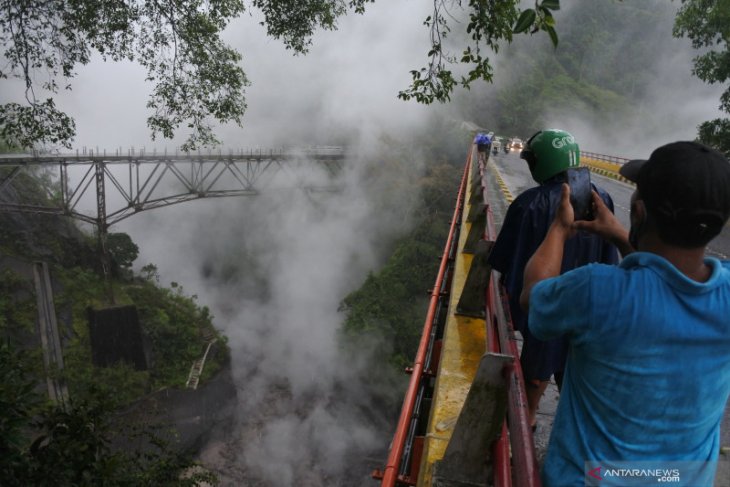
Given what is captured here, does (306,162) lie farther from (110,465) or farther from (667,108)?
(667,108)

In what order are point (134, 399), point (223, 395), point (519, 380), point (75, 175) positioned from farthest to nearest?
1. point (75, 175)
2. point (223, 395)
3. point (134, 399)
4. point (519, 380)

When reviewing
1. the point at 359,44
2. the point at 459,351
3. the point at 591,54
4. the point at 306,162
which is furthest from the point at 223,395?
the point at 591,54

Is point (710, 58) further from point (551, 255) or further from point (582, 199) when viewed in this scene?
point (551, 255)

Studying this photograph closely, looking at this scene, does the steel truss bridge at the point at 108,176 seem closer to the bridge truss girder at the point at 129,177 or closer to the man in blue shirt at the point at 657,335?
the bridge truss girder at the point at 129,177

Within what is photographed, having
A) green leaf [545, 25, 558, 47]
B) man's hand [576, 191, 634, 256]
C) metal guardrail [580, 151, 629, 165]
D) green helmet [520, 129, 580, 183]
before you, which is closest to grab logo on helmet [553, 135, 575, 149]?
green helmet [520, 129, 580, 183]

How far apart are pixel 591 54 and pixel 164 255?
180ft

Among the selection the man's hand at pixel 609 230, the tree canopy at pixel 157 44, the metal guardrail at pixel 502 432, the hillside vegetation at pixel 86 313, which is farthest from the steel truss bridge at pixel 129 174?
the man's hand at pixel 609 230

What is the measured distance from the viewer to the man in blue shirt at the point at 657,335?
116cm

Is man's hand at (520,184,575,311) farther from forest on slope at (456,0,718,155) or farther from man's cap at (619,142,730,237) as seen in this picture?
forest on slope at (456,0,718,155)

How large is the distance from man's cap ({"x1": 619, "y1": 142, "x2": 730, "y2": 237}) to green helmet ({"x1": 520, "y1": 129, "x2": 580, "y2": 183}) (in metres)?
1.11

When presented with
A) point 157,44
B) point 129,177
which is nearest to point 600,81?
point 129,177

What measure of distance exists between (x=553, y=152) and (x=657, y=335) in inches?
53.4

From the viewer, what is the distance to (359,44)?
46062 millimetres

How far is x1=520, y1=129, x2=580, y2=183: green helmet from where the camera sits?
233 centimetres
